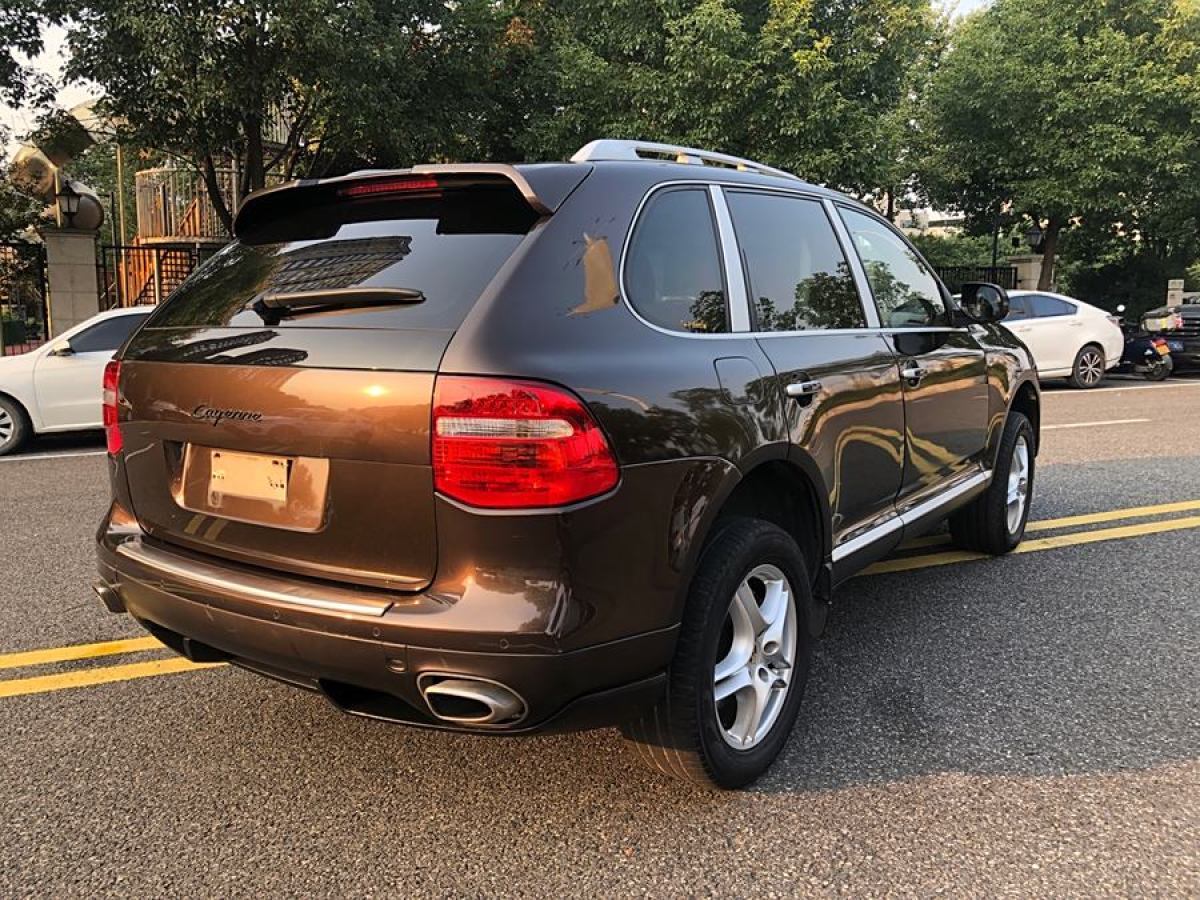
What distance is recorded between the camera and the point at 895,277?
406cm

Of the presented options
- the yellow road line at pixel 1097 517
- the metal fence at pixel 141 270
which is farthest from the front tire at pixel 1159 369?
the metal fence at pixel 141 270

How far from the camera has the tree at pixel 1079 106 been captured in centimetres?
1909

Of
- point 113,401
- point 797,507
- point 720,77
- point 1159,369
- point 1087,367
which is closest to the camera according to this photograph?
point 113,401

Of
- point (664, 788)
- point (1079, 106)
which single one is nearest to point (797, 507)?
point (664, 788)

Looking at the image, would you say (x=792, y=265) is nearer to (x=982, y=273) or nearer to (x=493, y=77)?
(x=493, y=77)

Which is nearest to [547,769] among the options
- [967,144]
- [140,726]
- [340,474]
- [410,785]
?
[410,785]

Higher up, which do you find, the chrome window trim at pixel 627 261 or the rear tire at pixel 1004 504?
the chrome window trim at pixel 627 261

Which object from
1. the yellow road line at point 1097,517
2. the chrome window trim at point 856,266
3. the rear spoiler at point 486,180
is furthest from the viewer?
the yellow road line at point 1097,517

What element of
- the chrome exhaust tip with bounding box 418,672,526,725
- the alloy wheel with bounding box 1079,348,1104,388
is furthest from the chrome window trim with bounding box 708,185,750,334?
the alloy wheel with bounding box 1079,348,1104,388

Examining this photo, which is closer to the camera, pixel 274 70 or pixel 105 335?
pixel 105 335

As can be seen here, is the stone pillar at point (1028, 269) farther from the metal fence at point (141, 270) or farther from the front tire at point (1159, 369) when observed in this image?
the metal fence at point (141, 270)

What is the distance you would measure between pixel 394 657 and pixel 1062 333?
15061mm

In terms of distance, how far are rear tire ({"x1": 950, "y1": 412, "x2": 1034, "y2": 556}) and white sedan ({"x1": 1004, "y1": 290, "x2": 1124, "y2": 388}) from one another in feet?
34.0

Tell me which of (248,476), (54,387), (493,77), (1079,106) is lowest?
(54,387)
